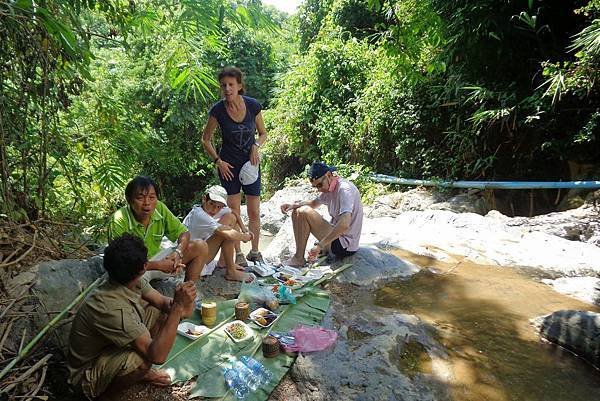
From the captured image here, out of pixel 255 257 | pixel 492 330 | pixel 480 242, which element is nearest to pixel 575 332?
pixel 492 330

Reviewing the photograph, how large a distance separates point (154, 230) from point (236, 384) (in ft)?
4.81

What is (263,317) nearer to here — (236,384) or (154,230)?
(236,384)

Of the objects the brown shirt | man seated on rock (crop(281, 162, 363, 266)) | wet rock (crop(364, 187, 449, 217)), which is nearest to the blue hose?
wet rock (crop(364, 187, 449, 217))

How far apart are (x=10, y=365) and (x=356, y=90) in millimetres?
9629

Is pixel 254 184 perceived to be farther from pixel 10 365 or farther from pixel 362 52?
pixel 362 52

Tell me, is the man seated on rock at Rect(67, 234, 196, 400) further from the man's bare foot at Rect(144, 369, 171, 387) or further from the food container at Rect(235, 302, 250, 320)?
the food container at Rect(235, 302, 250, 320)

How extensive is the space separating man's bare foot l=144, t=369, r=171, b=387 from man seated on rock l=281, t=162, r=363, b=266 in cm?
208

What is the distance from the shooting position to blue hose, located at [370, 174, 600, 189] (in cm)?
616

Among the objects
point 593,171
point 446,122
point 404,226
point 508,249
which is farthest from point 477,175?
point 508,249

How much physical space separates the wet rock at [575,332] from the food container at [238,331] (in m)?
2.31

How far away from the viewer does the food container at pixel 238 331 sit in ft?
10.1

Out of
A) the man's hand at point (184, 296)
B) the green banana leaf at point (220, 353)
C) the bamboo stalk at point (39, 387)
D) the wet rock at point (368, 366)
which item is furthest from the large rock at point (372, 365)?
the bamboo stalk at point (39, 387)

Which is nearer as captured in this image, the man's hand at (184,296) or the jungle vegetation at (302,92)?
the man's hand at (184,296)

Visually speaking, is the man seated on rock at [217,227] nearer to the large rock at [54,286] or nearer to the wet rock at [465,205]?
the large rock at [54,286]
